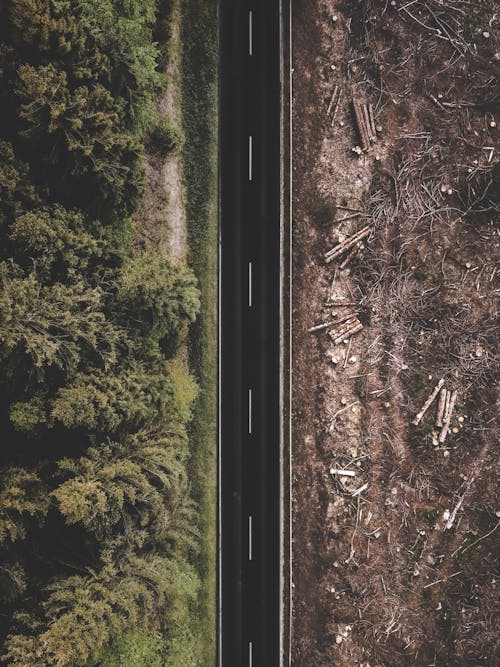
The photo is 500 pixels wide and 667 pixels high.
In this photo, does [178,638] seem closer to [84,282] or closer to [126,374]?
[126,374]

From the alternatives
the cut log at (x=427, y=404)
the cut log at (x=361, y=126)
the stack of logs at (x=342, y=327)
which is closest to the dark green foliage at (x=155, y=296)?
the stack of logs at (x=342, y=327)

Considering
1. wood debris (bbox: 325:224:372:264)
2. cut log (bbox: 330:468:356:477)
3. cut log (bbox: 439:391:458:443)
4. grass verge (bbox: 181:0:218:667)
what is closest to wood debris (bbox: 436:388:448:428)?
cut log (bbox: 439:391:458:443)

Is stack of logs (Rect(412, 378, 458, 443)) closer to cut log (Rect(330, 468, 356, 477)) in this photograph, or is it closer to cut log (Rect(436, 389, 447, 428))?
cut log (Rect(436, 389, 447, 428))

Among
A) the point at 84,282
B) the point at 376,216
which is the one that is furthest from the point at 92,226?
the point at 376,216

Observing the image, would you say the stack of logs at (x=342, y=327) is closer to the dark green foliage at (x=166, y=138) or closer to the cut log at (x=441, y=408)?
the cut log at (x=441, y=408)

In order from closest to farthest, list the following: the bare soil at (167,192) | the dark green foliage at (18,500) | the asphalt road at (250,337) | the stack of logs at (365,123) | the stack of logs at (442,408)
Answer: the dark green foliage at (18,500)
the bare soil at (167,192)
the stack of logs at (442,408)
the stack of logs at (365,123)
the asphalt road at (250,337)
